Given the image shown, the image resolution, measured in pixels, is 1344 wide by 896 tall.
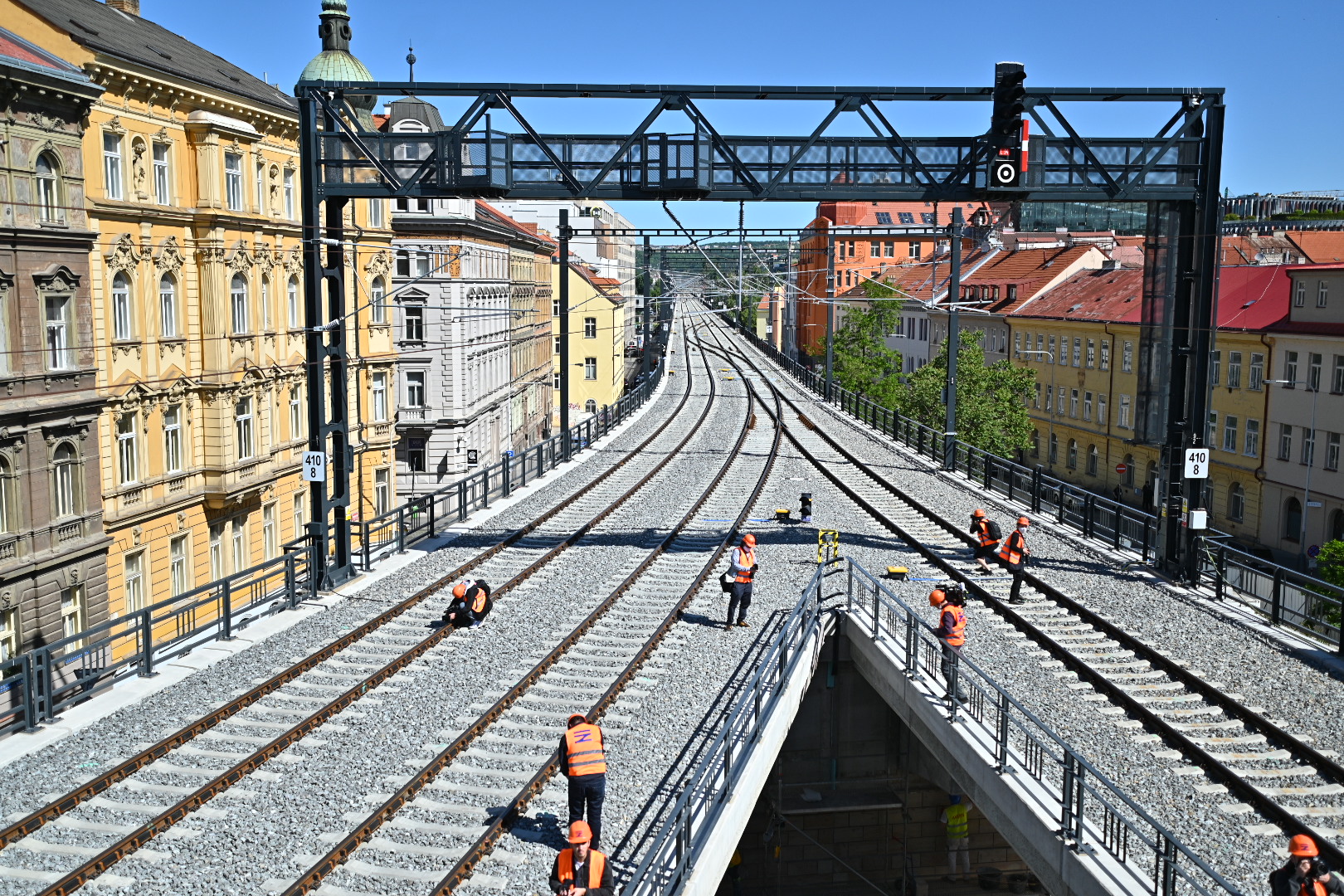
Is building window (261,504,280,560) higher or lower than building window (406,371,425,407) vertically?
lower

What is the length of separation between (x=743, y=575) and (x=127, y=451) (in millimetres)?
17800

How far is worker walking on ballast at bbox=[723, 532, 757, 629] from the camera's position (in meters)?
16.1

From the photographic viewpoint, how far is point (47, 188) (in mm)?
24109

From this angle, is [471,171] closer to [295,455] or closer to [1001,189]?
[1001,189]

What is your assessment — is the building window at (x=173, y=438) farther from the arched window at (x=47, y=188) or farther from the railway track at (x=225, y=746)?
the railway track at (x=225, y=746)

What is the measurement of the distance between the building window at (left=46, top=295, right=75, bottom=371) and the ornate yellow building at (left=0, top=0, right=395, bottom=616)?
33.9 inches

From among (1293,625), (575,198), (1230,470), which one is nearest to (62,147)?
(575,198)

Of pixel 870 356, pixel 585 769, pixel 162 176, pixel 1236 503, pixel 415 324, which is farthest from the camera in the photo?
pixel 870 356

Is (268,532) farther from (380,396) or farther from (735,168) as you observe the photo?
(735,168)

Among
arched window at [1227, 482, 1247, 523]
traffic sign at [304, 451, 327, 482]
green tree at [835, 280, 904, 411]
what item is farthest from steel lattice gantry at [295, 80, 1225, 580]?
green tree at [835, 280, 904, 411]

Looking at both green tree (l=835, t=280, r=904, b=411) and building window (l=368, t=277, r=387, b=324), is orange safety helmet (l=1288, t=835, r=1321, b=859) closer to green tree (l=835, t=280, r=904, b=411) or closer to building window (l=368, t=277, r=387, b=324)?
building window (l=368, t=277, r=387, b=324)

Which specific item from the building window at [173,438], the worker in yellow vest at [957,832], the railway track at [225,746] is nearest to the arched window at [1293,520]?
the worker in yellow vest at [957,832]

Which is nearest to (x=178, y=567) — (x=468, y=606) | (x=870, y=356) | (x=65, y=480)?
(x=65, y=480)

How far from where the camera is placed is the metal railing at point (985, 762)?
909cm
